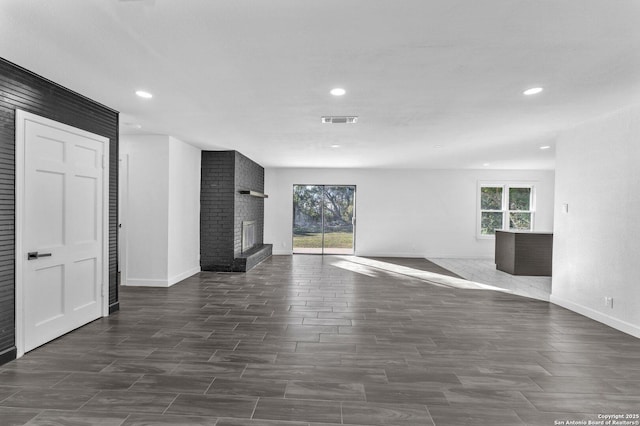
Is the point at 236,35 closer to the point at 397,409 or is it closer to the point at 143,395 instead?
the point at 143,395

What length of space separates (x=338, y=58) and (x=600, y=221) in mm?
3730

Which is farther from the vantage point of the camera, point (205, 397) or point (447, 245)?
point (447, 245)

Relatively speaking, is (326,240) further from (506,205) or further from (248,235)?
(506,205)

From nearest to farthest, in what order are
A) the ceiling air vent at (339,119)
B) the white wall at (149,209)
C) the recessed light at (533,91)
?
the recessed light at (533,91) < the ceiling air vent at (339,119) < the white wall at (149,209)

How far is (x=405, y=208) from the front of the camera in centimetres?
996

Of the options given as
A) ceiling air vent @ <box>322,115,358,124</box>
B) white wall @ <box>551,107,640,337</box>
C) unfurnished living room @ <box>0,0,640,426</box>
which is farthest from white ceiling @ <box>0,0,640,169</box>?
white wall @ <box>551,107,640,337</box>

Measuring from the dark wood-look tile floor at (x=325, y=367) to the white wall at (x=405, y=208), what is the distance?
16.9 ft

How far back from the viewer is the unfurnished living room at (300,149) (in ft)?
7.09

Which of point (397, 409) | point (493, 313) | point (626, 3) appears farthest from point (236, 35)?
point (493, 313)

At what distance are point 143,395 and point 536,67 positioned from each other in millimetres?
3734

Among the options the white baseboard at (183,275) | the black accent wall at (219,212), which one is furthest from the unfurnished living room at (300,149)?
the black accent wall at (219,212)

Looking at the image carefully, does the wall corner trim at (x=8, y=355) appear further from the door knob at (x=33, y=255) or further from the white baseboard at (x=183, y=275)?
the white baseboard at (x=183, y=275)

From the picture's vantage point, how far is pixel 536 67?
108 inches

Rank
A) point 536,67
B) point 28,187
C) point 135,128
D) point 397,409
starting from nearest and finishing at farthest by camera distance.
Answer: point 397,409
point 536,67
point 28,187
point 135,128
